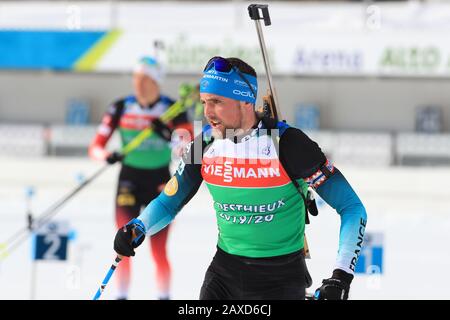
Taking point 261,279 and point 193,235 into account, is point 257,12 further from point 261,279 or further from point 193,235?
point 193,235

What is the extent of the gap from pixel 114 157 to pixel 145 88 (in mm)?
642

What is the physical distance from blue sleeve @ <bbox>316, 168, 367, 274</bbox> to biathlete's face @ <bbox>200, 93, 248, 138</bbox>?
0.45 m

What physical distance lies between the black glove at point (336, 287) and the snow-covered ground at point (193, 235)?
281 cm

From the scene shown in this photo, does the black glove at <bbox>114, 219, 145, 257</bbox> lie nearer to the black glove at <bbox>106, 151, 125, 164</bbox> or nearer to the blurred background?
the black glove at <bbox>106, 151, 125, 164</bbox>

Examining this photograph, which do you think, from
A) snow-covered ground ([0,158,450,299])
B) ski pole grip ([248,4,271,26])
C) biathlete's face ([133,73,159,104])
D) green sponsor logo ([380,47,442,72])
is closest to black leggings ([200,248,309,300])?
ski pole grip ([248,4,271,26])

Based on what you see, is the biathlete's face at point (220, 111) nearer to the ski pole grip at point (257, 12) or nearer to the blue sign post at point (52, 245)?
the ski pole grip at point (257, 12)

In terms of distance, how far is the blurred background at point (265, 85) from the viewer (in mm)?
15250

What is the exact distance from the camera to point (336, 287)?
3039mm

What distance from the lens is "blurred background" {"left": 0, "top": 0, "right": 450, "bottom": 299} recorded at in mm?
15250

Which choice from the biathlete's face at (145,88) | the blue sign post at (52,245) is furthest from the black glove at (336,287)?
the biathlete's face at (145,88)

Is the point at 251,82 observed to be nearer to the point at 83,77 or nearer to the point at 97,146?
the point at 97,146

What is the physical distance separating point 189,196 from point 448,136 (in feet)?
51.1

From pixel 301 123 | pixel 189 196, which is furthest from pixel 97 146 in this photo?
pixel 301 123

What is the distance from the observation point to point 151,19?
19.5 metres
